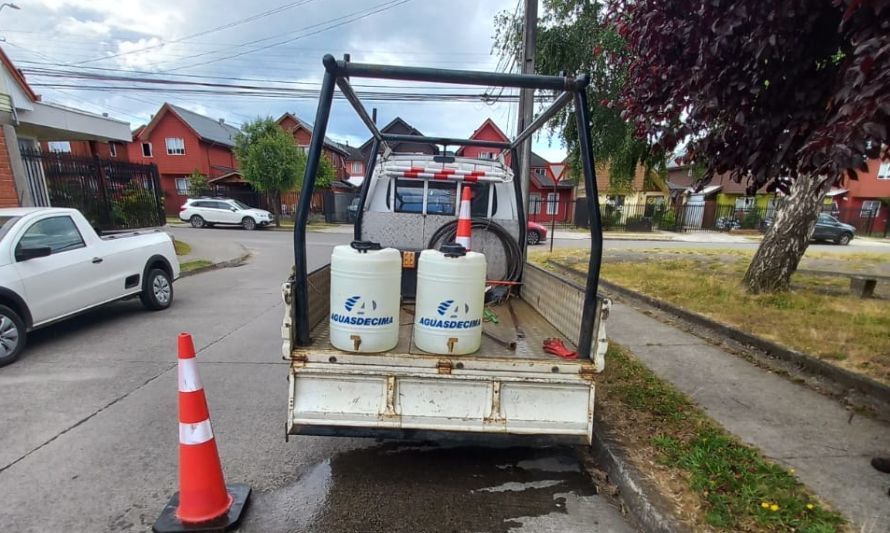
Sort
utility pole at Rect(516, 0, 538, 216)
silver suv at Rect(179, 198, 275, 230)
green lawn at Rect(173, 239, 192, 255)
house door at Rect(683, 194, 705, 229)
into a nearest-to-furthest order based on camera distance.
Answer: utility pole at Rect(516, 0, 538, 216)
green lawn at Rect(173, 239, 192, 255)
silver suv at Rect(179, 198, 275, 230)
house door at Rect(683, 194, 705, 229)

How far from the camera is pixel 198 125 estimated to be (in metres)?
34.2

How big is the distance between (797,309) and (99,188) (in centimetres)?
1543

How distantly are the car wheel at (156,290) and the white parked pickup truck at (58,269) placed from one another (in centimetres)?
2

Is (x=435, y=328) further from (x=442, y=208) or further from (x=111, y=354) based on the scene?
(x=111, y=354)

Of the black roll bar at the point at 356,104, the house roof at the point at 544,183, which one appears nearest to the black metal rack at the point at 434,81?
the black roll bar at the point at 356,104

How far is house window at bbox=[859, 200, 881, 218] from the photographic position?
29.7 metres

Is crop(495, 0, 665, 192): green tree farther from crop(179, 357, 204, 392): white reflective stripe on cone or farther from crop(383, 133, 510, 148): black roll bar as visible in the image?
crop(179, 357, 204, 392): white reflective stripe on cone

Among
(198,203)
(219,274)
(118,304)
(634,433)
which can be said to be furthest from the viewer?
(198,203)

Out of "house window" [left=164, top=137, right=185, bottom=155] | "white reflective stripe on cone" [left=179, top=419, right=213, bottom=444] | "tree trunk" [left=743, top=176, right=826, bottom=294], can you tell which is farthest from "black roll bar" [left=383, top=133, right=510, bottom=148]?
"house window" [left=164, top=137, right=185, bottom=155]

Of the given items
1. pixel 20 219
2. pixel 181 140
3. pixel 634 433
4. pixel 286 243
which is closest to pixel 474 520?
pixel 634 433

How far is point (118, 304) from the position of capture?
7059mm

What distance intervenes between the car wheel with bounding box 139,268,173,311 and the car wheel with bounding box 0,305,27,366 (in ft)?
6.11

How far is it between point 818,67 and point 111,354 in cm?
675

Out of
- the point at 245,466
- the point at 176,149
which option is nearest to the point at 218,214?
the point at 176,149
